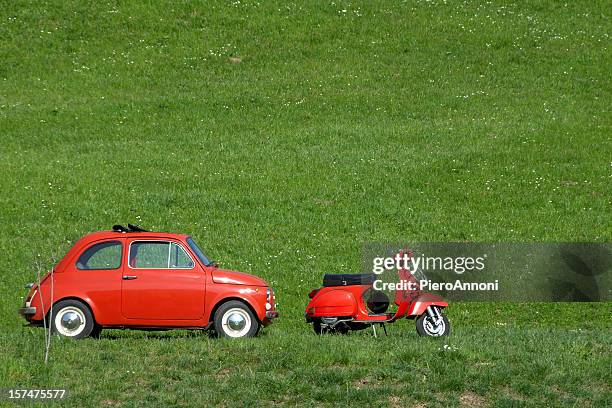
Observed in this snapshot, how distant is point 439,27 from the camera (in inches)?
1658

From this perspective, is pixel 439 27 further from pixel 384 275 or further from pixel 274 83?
pixel 384 275

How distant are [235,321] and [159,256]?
152 cm

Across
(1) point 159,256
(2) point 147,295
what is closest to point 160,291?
(2) point 147,295

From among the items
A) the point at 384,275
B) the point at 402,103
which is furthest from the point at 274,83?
the point at 384,275

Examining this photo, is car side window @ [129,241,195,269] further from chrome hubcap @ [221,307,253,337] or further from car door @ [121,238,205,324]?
chrome hubcap @ [221,307,253,337]

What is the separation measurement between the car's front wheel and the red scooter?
1047 millimetres

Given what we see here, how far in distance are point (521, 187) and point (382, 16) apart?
1762cm

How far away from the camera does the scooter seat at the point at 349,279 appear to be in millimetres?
15359

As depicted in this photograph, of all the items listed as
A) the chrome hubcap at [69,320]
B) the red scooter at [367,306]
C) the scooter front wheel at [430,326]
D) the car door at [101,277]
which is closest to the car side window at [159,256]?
the car door at [101,277]

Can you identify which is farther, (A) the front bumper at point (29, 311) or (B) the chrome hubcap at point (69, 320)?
(B) the chrome hubcap at point (69, 320)

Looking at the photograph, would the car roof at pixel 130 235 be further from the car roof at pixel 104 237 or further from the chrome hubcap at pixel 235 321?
the chrome hubcap at pixel 235 321

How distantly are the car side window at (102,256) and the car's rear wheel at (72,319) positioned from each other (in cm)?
65

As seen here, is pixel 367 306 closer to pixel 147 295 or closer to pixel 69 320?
pixel 147 295

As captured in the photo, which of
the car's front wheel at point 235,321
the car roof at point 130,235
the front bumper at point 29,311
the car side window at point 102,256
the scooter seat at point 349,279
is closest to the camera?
the front bumper at point 29,311
